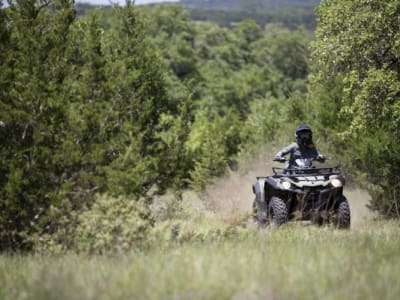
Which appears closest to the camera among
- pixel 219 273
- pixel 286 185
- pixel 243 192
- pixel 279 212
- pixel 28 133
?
pixel 219 273

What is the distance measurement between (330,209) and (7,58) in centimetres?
629

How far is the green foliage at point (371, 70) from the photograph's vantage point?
48.3 feet

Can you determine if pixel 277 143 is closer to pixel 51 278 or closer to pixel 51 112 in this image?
pixel 51 112

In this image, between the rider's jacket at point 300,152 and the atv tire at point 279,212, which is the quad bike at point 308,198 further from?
the rider's jacket at point 300,152

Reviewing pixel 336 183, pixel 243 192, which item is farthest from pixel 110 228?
pixel 243 192

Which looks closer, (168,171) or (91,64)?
(91,64)

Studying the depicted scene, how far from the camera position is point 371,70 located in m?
14.8

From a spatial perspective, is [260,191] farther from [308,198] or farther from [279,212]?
[308,198]

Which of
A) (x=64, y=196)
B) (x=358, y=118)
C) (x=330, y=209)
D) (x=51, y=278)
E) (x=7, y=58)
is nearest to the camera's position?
(x=51, y=278)

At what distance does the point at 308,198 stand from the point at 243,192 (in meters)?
14.2

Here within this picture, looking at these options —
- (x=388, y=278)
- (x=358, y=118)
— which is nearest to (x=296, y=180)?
(x=358, y=118)

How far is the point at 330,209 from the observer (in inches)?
476

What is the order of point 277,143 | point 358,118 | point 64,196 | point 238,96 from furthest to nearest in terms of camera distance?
point 238,96 → point 277,143 → point 358,118 → point 64,196

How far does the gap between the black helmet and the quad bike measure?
2.43ft
